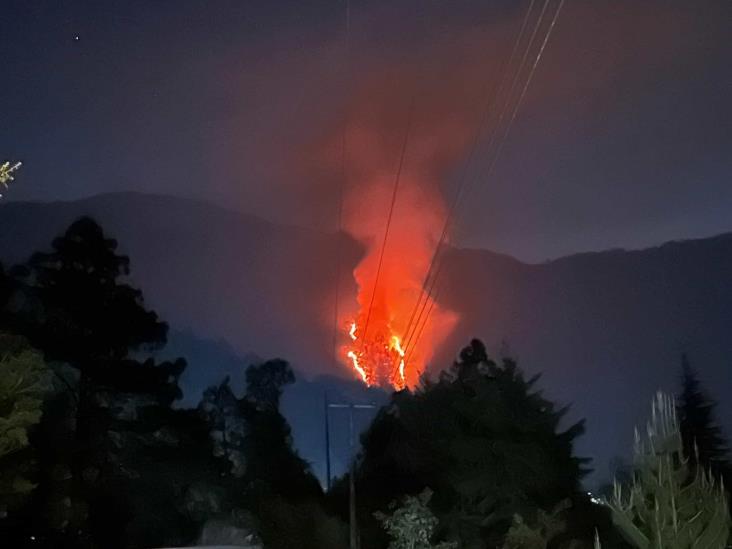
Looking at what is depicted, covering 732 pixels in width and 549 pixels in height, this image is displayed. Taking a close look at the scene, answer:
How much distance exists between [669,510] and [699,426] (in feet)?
10.1

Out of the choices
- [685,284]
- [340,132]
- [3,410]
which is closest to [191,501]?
[3,410]

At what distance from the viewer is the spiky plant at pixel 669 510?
5988mm

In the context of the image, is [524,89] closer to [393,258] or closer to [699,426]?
[393,258]

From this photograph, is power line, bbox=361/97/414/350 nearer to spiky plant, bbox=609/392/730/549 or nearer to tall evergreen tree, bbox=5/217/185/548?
tall evergreen tree, bbox=5/217/185/548

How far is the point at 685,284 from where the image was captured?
9312 mm

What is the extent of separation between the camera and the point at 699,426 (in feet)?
29.1

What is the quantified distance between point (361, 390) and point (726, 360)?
3436 millimetres

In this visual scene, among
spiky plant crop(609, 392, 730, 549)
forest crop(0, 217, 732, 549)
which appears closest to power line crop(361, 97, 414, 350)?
forest crop(0, 217, 732, 549)

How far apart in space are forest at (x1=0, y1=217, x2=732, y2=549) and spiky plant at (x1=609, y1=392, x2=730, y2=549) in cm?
148

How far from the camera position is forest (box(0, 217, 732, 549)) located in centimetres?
798

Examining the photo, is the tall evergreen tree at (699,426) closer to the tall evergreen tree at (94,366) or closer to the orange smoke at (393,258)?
the orange smoke at (393,258)

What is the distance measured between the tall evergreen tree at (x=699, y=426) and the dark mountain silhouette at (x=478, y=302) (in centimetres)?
11

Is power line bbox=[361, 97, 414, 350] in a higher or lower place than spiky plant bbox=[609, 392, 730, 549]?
higher

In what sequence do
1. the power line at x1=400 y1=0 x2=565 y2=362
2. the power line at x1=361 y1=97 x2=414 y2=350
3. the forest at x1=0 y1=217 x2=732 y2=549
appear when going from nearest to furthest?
the forest at x1=0 y1=217 x2=732 y2=549, the power line at x1=400 y1=0 x2=565 y2=362, the power line at x1=361 y1=97 x2=414 y2=350
